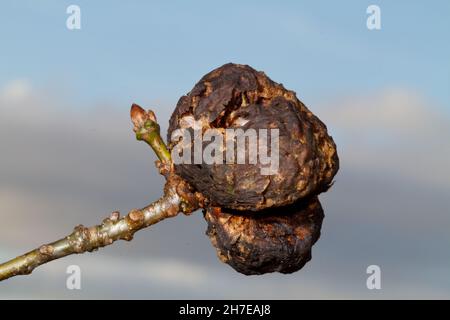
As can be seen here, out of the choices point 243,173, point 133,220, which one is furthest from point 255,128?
point 133,220

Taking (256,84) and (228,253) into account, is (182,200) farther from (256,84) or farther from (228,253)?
(256,84)

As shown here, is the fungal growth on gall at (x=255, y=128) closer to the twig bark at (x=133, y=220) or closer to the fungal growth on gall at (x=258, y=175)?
the fungal growth on gall at (x=258, y=175)

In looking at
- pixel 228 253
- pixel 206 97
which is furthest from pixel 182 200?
pixel 206 97

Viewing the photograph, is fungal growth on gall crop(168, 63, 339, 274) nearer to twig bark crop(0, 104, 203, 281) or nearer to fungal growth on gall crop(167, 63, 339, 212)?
fungal growth on gall crop(167, 63, 339, 212)

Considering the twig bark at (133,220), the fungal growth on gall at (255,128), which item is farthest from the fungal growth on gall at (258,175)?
the twig bark at (133,220)

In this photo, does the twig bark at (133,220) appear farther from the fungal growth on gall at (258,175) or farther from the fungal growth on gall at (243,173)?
the fungal growth on gall at (258,175)

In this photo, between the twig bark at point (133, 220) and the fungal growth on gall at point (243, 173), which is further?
the twig bark at point (133, 220)

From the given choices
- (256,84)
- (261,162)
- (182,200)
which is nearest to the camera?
(261,162)

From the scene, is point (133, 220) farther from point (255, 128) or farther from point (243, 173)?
point (255, 128)
